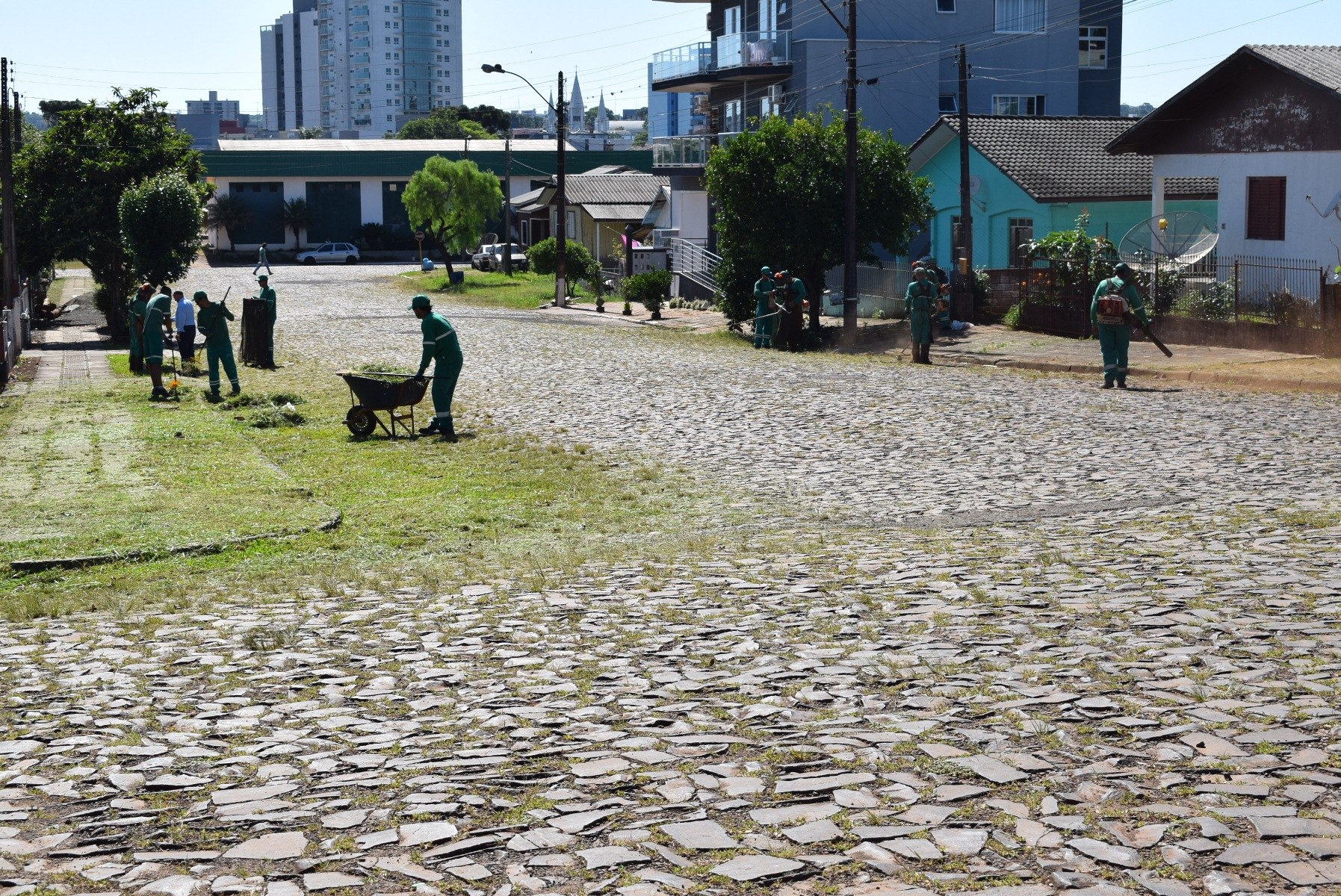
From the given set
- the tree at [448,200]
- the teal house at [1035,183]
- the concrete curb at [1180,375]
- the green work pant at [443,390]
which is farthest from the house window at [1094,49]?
the green work pant at [443,390]

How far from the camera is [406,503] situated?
13.4 m

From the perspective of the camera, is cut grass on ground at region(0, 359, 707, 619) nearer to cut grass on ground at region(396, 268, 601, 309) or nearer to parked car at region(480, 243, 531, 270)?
→ cut grass on ground at region(396, 268, 601, 309)

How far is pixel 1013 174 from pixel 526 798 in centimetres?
3404

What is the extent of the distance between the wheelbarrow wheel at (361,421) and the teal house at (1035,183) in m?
22.6

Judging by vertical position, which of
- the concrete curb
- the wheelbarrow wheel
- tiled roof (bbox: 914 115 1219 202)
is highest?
tiled roof (bbox: 914 115 1219 202)

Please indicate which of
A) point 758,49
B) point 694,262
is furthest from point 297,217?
point 758,49

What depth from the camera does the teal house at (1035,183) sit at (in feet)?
122

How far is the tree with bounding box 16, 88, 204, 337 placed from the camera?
1407 inches

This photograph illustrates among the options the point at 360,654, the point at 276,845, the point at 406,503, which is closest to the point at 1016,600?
the point at 360,654

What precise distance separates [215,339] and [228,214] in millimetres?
66234

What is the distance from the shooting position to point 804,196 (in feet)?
108

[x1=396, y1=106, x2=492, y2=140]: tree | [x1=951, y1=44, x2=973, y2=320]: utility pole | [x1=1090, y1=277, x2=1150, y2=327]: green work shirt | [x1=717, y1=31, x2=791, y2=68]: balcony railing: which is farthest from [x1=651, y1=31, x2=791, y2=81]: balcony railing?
[x1=396, y1=106, x2=492, y2=140]: tree

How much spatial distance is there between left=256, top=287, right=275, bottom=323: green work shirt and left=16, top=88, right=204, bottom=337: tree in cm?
989

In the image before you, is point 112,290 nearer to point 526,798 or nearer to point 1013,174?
point 1013,174
